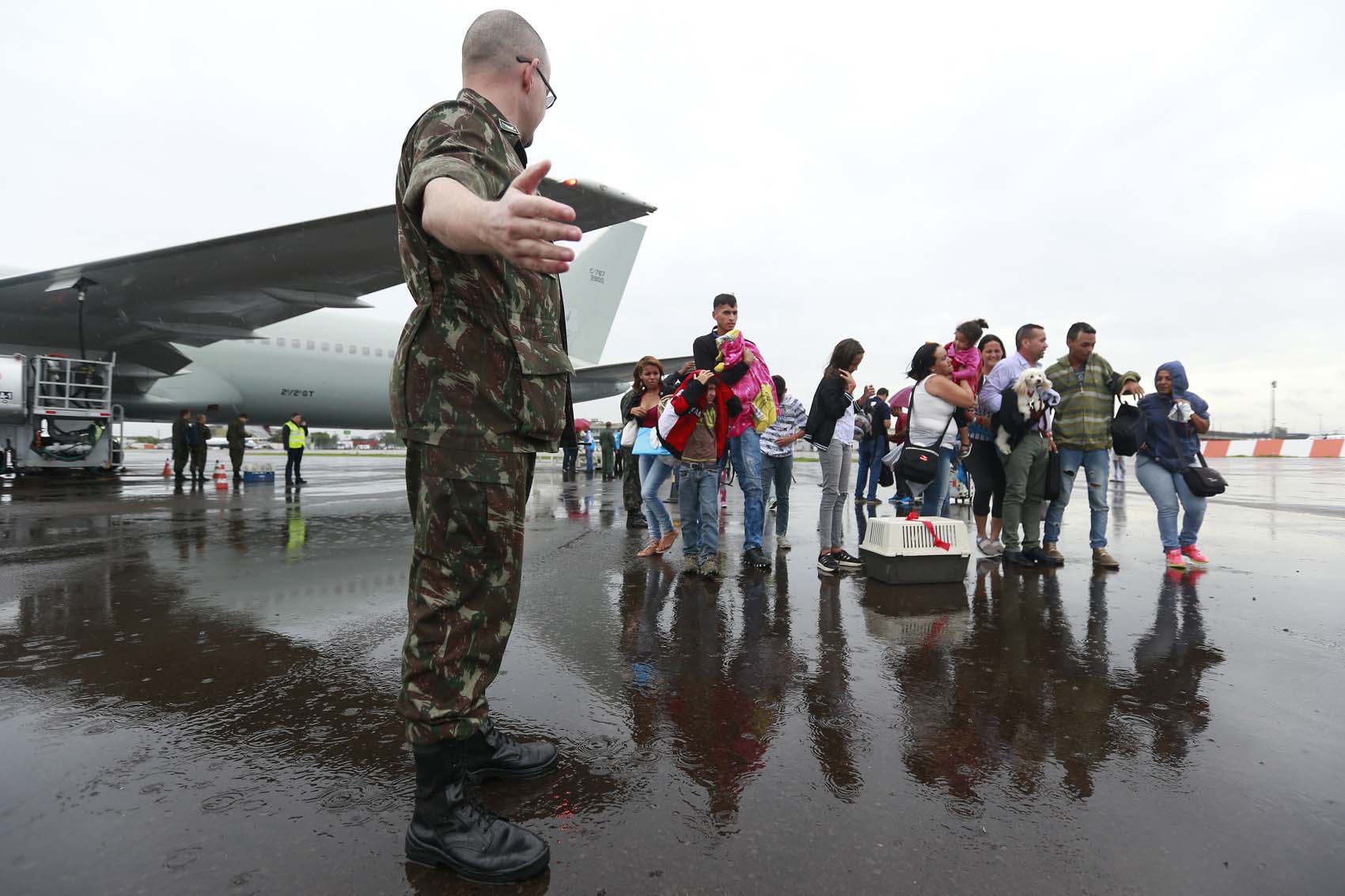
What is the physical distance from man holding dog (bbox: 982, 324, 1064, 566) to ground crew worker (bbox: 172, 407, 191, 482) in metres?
15.0

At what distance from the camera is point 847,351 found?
497cm

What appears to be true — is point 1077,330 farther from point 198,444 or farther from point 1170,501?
point 198,444

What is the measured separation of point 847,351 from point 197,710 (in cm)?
443

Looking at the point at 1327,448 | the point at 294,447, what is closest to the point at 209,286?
the point at 294,447

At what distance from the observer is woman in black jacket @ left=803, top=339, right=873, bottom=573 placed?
500cm

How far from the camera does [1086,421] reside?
17.8ft

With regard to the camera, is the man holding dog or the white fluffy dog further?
the man holding dog

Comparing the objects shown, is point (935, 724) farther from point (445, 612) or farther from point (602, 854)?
point (445, 612)

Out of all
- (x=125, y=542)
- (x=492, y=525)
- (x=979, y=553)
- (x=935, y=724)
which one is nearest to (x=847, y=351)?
(x=979, y=553)

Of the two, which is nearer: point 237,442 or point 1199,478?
point 1199,478

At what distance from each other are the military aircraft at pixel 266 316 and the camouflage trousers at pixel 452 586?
5.73 meters

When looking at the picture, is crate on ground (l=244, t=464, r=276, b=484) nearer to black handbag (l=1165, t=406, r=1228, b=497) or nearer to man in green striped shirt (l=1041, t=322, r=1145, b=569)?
man in green striped shirt (l=1041, t=322, r=1145, b=569)

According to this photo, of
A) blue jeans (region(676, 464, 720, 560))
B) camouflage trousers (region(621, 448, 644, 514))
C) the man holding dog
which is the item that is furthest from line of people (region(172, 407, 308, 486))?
the man holding dog

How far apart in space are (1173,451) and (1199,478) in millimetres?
280
